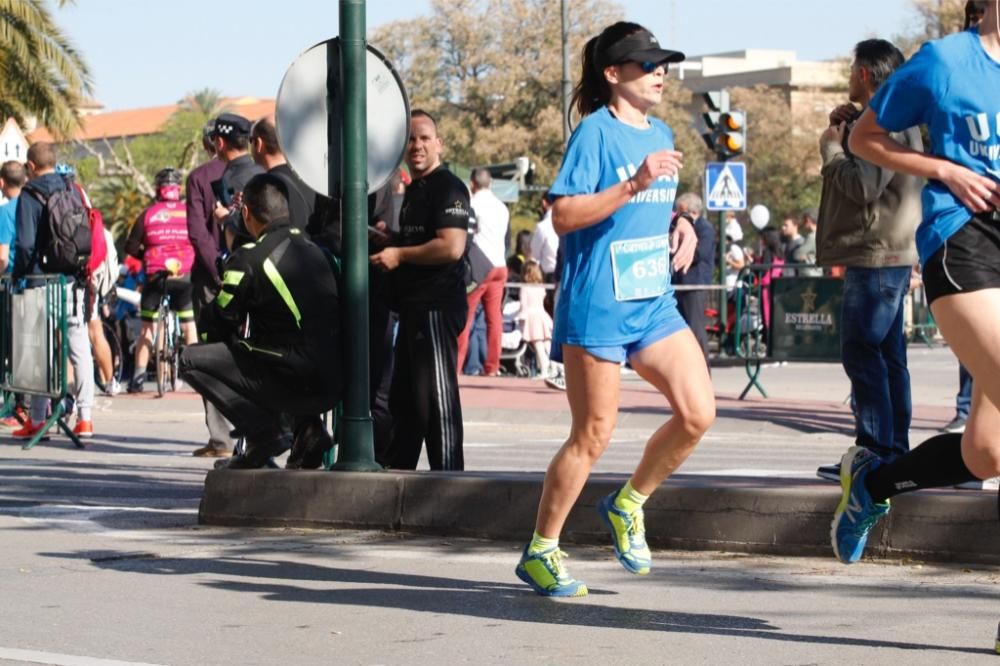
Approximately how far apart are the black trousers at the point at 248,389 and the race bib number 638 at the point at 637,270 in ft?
8.77

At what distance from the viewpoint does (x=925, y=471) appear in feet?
19.4

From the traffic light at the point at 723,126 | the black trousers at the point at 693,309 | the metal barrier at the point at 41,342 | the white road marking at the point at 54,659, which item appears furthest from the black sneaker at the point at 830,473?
the traffic light at the point at 723,126

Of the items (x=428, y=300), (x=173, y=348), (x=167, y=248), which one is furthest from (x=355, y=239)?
(x=173, y=348)

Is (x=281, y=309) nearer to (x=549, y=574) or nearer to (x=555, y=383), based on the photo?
(x=549, y=574)

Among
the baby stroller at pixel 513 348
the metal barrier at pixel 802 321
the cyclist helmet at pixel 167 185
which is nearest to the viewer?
the metal barrier at pixel 802 321

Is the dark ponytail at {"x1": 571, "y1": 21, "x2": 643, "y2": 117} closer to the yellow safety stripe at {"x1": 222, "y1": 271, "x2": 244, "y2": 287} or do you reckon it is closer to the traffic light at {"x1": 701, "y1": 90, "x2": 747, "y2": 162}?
the yellow safety stripe at {"x1": 222, "y1": 271, "x2": 244, "y2": 287}

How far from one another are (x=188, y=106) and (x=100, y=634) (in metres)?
130

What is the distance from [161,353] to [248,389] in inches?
396

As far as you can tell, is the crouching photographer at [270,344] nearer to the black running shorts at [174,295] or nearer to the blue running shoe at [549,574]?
the blue running shoe at [549,574]

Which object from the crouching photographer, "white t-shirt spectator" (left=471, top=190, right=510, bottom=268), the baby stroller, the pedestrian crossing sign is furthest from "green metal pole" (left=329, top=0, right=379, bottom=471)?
the pedestrian crossing sign

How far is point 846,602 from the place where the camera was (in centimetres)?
649

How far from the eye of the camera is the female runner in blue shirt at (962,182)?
5.36 m

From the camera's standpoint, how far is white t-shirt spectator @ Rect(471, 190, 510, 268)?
64.4 ft

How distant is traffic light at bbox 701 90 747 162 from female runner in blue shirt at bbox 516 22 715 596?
16.3m
